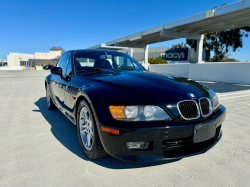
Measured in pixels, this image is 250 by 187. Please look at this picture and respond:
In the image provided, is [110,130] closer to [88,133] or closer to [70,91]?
[88,133]

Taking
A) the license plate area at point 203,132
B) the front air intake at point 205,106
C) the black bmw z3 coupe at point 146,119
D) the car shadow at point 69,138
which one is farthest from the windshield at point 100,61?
the license plate area at point 203,132

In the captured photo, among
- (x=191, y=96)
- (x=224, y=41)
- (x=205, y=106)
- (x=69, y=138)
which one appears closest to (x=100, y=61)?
(x=69, y=138)

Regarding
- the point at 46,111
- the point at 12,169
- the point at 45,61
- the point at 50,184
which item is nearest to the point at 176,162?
the point at 50,184

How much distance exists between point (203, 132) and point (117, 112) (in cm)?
93

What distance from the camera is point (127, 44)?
87.9 ft

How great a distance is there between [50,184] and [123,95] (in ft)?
3.76

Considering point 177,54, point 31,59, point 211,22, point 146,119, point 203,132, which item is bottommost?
point 203,132

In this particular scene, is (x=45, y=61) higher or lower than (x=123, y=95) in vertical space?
higher

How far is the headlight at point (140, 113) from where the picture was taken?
186cm

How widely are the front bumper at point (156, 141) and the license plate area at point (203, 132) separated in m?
0.02

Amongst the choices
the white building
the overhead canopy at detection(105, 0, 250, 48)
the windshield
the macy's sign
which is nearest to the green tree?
the macy's sign

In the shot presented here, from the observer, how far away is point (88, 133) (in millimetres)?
2381

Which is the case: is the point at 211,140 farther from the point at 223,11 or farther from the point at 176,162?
the point at 223,11

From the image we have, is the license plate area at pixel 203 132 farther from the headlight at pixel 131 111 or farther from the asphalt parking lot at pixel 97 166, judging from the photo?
the headlight at pixel 131 111
